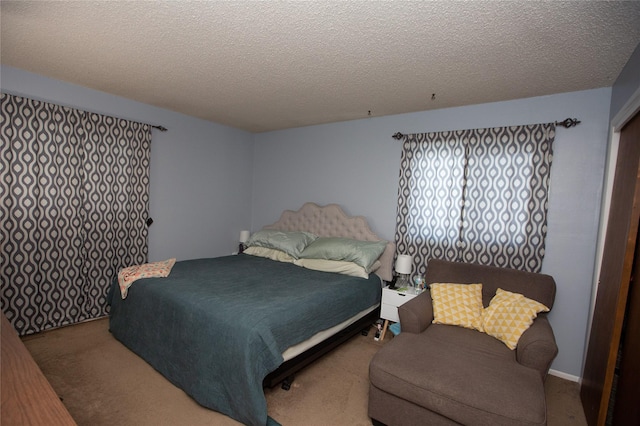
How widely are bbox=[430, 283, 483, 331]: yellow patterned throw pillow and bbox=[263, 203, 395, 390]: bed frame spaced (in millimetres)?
888

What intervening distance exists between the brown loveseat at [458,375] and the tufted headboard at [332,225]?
1088 millimetres

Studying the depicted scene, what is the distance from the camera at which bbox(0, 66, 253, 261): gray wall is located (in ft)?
11.9

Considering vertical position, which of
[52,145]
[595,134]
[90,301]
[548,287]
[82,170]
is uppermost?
[595,134]

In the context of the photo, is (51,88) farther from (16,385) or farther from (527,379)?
(527,379)

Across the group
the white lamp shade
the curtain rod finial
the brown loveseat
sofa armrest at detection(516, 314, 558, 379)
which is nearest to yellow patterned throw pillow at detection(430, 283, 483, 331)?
the brown loveseat

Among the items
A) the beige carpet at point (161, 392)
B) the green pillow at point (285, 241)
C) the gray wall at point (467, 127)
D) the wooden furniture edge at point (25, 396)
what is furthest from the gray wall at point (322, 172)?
the wooden furniture edge at point (25, 396)

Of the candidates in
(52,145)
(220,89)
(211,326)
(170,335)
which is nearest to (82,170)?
(52,145)

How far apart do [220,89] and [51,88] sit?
166cm

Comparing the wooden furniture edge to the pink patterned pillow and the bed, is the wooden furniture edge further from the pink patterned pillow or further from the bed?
the pink patterned pillow

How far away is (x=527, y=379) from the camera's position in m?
1.84

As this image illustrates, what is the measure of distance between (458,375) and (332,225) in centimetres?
256

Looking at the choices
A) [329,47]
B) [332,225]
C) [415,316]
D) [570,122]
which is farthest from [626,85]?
[332,225]

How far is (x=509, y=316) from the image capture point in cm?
239

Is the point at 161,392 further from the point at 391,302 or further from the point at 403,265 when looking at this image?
the point at 403,265
